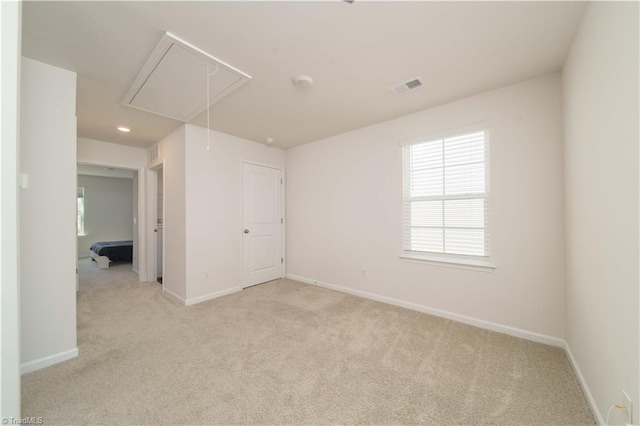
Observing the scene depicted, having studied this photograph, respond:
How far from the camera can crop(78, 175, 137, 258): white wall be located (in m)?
7.20

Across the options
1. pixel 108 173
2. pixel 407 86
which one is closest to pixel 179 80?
pixel 407 86

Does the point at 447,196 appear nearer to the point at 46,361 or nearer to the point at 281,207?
the point at 281,207

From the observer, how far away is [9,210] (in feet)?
3.55

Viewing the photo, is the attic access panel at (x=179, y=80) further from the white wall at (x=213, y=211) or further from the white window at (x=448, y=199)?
the white window at (x=448, y=199)

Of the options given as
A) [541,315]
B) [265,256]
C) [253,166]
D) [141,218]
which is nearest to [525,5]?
[541,315]

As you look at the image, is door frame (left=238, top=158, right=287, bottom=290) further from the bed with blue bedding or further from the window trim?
the bed with blue bedding

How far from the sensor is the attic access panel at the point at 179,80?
185cm

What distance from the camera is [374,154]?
341 centimetres

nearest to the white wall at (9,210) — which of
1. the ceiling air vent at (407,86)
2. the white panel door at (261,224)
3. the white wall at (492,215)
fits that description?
the ceiling air vent at (407,86)

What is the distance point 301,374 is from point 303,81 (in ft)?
8.23

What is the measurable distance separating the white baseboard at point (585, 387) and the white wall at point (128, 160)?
5.74 metres

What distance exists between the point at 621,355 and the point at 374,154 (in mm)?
2807

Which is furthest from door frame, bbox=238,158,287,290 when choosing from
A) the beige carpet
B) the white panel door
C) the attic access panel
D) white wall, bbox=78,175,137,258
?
white wall, bbox=78,175,137,258

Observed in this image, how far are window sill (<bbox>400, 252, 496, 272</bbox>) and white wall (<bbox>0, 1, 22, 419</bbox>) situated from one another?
3.22m
